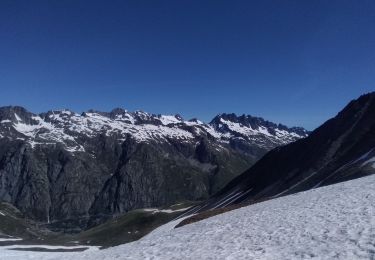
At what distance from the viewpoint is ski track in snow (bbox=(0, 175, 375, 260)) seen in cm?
1961

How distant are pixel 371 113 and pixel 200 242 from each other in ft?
357

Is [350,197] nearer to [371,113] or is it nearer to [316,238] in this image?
[316,238]

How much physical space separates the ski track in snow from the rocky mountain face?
44.3 meters

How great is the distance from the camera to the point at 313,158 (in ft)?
371

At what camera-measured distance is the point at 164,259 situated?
22.8m

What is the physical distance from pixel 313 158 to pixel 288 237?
94078mm

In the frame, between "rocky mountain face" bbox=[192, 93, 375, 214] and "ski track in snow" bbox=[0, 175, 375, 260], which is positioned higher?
"rocky mountain face" bbox=[192, 93, 375, 214]

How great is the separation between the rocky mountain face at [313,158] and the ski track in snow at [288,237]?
44.3 m

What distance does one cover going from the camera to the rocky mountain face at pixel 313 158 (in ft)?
301

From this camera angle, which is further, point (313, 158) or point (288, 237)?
point (313, 158)

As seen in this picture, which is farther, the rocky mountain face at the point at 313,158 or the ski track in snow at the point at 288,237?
the rocky mountain face at the point at 313,158

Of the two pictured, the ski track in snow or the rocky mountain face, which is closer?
the ski track in snow

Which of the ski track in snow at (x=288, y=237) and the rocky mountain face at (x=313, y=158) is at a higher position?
the rocky mountain face at (x=313, y=158)

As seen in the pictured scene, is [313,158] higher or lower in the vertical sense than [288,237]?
higher
